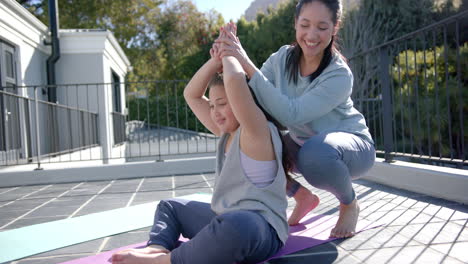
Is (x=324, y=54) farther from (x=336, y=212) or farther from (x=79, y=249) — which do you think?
(x=79, y=249)

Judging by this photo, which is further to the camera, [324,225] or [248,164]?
[324,225]

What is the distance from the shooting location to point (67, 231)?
2.47 meters

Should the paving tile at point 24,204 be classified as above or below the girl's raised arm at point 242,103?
below

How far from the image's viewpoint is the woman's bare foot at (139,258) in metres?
1.56

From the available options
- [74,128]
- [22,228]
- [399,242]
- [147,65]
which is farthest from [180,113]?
[399,242]

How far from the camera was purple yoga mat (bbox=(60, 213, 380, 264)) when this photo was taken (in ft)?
6.12

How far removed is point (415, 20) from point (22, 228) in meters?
15.0

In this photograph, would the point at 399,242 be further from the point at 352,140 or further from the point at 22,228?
the point at 22,228

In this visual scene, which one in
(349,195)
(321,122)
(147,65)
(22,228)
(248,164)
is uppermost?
(147,65)

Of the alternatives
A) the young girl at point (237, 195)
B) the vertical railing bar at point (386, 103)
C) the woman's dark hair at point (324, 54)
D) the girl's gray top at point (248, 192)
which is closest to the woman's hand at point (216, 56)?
the young girl at point (237, 195)

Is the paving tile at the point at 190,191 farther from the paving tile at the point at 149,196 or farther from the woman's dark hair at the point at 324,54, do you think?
the woman's dark hair at the point at 324,54

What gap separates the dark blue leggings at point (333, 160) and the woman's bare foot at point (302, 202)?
214 mm

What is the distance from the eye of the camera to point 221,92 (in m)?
1.72

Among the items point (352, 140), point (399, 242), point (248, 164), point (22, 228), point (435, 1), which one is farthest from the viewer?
point (435, 1)
